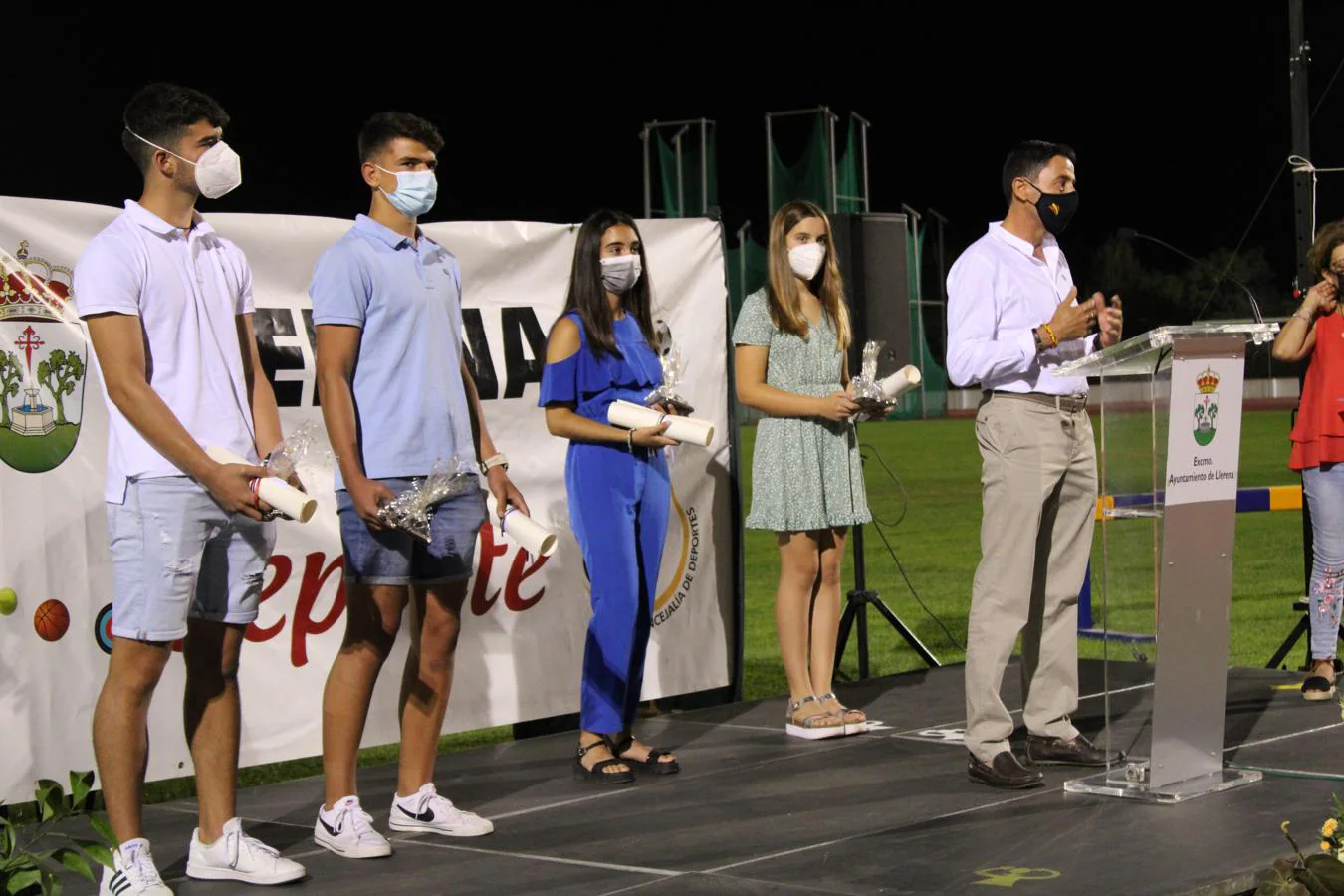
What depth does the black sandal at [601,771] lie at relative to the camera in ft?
17.4

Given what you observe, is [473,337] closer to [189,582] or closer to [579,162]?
[189,582]

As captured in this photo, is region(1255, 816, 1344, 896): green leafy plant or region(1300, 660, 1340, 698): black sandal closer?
region(1255, 816, 1344, 896): green leafy plant

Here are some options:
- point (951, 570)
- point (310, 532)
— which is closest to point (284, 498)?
point (310, 532)

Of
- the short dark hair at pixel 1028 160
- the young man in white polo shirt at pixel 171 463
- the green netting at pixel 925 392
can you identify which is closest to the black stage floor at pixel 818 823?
the young man in white polo shirt at pixel 171 463

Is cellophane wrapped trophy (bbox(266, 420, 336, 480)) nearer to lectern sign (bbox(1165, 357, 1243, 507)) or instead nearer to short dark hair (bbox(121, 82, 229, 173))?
short dark hair (bbox(121, 82, 229, 173))

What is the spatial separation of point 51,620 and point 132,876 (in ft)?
5.03

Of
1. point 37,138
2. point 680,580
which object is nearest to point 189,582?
point 680,580

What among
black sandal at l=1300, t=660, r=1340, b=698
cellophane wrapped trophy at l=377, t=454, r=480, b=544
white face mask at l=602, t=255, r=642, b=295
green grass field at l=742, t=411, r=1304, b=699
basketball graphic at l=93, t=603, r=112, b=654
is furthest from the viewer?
green grass field at l=742, t=411, r=1304, b=699

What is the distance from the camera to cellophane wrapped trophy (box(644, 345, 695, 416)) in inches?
210

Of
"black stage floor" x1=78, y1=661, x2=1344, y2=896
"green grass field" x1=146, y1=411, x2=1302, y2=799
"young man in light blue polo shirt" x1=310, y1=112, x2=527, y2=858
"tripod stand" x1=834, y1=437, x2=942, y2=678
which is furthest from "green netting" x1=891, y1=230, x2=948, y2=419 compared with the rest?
"young man in light blue polo shirt" x1=310, y1=112, x2=527, y2=858

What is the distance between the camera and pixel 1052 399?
495 centimetres

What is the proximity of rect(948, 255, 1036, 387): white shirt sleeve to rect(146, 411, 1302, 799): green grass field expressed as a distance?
60 centimetres

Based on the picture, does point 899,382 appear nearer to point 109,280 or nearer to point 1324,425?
point 1324,425

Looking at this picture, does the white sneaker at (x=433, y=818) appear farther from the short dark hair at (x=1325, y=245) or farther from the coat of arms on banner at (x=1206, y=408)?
the short dark hair at (x=1325, y=245)
